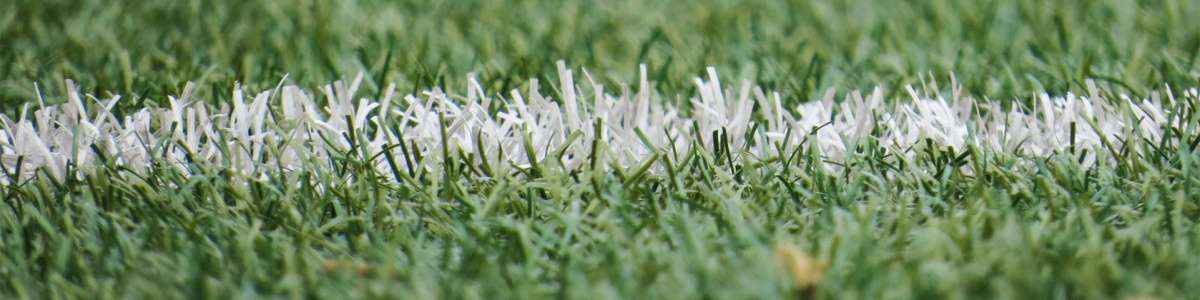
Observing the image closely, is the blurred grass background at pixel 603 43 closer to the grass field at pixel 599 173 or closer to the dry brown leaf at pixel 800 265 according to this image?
the grass field at pixel 599 173

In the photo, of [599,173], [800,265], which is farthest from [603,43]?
[800,265]

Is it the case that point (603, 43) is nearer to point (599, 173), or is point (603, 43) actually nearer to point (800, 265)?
point (599, 173)

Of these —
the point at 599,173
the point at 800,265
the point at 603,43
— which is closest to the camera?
the point at 800,265

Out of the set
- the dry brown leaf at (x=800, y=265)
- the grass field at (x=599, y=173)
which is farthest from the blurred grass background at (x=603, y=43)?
the dry brown leaf at (x=800, y=265)

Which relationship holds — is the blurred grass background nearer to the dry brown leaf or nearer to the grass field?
the grass field

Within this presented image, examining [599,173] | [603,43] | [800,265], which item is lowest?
[800,265]

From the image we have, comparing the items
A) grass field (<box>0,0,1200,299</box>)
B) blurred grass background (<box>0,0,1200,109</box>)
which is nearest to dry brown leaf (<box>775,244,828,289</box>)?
grass field (<box>0,0,1200,299</box>)

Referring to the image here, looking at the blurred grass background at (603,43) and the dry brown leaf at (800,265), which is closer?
the dry brown leaf at (800,265)

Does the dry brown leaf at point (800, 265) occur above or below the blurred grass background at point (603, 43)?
below
